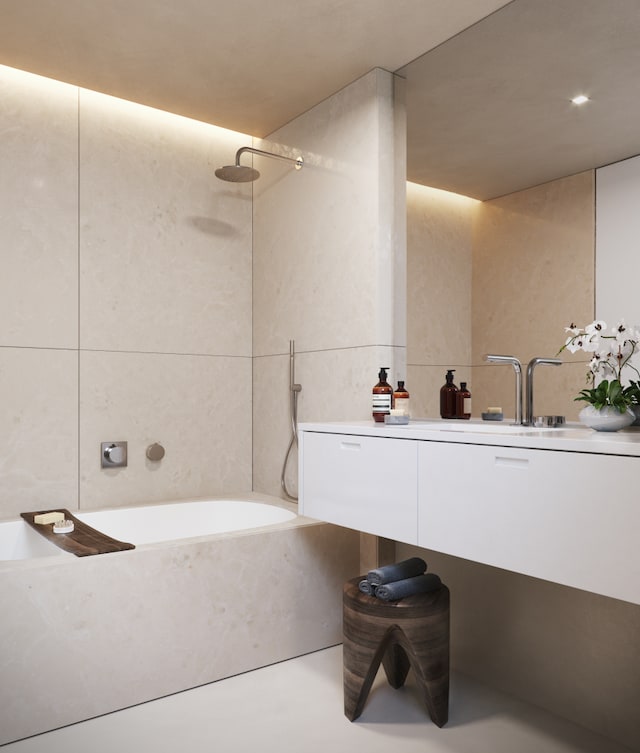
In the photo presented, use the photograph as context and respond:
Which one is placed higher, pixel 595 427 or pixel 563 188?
pixel 563 188

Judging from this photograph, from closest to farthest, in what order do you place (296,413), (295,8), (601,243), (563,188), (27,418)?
(601,243) < (563,188) < (295,8) < (27,418) < (296,413)

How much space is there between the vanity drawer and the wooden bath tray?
68 cm

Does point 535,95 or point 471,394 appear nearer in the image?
point 535,95

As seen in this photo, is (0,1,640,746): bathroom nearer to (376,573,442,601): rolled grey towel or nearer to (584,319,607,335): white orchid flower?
(584,319,607,335): white orchid flower

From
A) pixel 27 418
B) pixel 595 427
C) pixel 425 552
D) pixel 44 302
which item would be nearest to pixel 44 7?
pixel 44 302

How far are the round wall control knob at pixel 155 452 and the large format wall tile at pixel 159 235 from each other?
0.46m

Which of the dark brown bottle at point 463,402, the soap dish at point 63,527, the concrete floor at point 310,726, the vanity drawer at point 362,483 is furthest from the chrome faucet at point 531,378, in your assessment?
the soap dish at point 63,527

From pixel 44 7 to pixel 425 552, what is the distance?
8.07 feet

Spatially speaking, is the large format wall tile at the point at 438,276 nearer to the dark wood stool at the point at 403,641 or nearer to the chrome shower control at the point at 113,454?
the dark wood stool at the point at 403,641

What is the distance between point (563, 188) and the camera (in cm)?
205

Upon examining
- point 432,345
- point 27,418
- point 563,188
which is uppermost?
point 563,188

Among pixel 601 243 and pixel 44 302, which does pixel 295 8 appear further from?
pixel 44 302

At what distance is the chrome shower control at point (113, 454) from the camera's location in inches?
116

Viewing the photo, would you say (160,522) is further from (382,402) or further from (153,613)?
(382,402)
